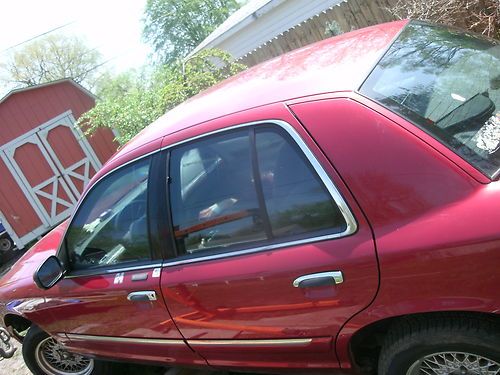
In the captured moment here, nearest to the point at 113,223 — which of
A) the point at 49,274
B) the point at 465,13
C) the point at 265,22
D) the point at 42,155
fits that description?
the point at 49,274

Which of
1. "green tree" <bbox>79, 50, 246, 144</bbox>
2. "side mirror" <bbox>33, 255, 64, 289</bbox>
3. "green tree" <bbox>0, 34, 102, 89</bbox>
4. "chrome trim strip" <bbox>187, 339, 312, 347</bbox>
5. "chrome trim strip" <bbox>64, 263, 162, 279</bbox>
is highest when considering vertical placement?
"green tree" <bbox>0, 34, 102, 89</bbox>

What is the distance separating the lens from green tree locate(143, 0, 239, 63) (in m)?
25.8

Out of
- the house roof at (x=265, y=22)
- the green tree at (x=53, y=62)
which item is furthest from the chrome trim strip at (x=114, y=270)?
the green tree at (x=53, y=62)

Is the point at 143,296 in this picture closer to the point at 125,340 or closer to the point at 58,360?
the point at 125,340

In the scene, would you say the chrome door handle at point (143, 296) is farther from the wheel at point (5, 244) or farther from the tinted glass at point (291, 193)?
the wheel at point (5, 244)

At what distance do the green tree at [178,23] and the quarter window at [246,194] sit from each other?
2446cm

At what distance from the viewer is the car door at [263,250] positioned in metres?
2.05

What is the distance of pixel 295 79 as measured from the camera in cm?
236

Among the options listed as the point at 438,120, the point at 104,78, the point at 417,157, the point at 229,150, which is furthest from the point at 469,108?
the point at 104,78

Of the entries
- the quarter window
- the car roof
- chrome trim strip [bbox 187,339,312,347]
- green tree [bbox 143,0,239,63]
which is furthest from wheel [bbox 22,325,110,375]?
green tree [bbox 143,0,239,63]

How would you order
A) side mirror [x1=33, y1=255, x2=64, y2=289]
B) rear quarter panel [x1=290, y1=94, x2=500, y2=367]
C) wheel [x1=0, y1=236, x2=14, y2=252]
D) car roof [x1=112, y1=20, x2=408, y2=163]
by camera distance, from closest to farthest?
rear quarter panel [x1=290, y1=94, x2=500, y2=367] < car roof [x1=112, y1=20, x2=408, y2=163] < side mirror [x1=33, y1=255, x2=64, y2=289] < wheel [x1=0, y1=236, x2=14, y2=252]

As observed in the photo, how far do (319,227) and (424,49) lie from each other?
1.07m

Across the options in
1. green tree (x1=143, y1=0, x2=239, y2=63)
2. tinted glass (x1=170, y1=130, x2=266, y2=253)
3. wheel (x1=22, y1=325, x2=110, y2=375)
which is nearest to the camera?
tinted glass (x1=170, y1=130, x2=266, y2=253)

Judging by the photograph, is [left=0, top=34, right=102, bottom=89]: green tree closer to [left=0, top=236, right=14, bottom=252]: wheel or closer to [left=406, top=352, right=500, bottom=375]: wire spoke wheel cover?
[left=0, top=236, right=14, bottom=252]: wheel
